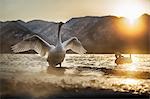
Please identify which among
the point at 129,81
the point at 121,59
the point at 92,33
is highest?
the point at 92,33

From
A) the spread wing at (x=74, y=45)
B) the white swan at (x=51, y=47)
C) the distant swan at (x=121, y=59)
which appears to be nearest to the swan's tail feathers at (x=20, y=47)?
the white swan at (x=51, y=47)

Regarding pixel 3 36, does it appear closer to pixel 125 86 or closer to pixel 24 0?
pixel 24 0

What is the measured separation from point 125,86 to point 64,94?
1.39 ft

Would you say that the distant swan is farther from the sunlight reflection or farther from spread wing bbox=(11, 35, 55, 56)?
spread wing bbox=(11, 35, 55, 56)

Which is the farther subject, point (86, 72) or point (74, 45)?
point (86, 72)

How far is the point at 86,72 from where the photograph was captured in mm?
2428

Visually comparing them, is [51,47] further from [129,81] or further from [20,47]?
[129,81]

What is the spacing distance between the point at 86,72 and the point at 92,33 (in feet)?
0.92

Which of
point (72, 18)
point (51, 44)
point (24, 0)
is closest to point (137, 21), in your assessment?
point (72, 18)

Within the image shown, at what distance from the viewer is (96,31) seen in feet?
7.89

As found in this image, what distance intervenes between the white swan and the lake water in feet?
0.14

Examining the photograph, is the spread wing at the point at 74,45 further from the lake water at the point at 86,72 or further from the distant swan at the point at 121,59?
the distant swan at the point at 121,59

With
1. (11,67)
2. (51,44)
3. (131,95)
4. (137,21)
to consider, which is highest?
(137,21)

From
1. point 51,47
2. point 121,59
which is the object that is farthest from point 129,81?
point 51,47
